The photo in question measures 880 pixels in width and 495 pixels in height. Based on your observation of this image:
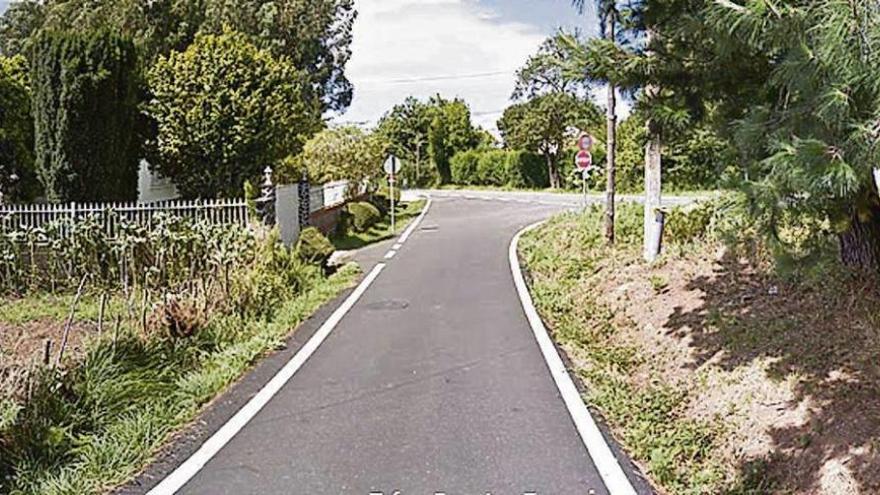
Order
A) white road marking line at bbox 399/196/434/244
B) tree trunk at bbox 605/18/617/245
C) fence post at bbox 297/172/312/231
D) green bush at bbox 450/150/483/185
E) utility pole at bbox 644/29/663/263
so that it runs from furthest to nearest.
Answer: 1. green bush at bbox 450/150/483/185
2. white road marking line at bbox 399/196/434/244
3. fence post at bbox 297/172/312/231
4. tree trunk at bbox 605/18/617/245
5. utility pole at bbox 644/29/663/263

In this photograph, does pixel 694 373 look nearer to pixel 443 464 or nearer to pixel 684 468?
pixel 684 468

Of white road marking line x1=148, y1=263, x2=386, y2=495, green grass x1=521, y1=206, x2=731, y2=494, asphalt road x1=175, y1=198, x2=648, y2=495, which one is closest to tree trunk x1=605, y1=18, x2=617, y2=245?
green grass x1=521, y1=206, x2=731, y2=494

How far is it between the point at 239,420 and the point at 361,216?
687 inches

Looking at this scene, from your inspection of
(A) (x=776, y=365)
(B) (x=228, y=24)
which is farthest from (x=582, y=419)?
(B) (x=228, y=24)

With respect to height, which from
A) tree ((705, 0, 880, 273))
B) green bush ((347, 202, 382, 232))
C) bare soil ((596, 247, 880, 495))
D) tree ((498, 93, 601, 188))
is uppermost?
tree ((498, 93, 601, 188))

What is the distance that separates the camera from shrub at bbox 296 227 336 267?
45.4 feet

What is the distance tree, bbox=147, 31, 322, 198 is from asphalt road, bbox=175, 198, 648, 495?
767 centimetres

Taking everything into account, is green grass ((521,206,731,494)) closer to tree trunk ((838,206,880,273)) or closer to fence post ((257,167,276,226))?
tree trunk ((838,206,880,273))

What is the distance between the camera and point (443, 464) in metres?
4.87

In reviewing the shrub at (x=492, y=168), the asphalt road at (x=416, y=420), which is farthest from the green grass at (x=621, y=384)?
the shrub at (x=492, y=168)

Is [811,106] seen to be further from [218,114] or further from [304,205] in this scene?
[304,205]

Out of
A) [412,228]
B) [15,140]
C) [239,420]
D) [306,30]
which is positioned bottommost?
[239,420]

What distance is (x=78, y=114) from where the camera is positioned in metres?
15.2

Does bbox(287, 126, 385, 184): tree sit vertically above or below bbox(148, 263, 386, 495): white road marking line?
above
